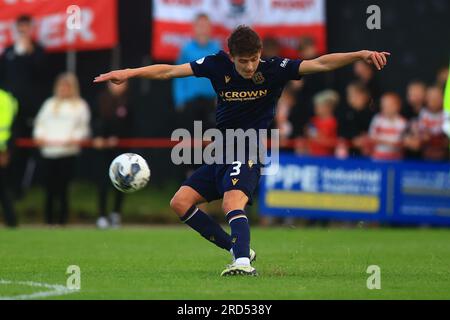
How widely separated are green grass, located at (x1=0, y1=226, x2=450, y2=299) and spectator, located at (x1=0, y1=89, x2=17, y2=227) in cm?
72

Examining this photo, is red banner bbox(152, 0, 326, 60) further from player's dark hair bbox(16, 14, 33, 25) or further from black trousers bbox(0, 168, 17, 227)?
black trousers bbox(0, 168, 17, 227)

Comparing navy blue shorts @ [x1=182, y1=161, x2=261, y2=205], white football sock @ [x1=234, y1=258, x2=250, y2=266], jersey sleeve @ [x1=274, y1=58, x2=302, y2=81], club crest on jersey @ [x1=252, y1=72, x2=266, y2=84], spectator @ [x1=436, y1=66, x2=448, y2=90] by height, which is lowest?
white football sock @ [x1=234, y1=258, x2=250, y2=266]

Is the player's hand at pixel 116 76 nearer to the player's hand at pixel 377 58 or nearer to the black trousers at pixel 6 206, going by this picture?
the player's hand at pixel 377 58

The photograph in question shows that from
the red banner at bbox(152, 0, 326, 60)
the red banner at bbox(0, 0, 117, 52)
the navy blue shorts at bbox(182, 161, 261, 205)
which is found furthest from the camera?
the red banner at bbox(152, 0, 326, 60)

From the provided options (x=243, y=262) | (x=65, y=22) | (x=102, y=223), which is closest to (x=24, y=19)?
(x=65, y=22)

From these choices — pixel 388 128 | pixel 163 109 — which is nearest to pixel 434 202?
pixel 388 128

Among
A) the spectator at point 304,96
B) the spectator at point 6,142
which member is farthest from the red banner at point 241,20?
the spectator at point 6,142

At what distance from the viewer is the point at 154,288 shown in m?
8.70

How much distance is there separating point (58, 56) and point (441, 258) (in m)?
10.5

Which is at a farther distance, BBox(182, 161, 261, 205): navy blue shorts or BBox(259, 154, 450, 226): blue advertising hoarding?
BBox(259, 154, 450, 226): blue advertising hoarding

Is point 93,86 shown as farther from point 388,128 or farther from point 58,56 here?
point 388,128

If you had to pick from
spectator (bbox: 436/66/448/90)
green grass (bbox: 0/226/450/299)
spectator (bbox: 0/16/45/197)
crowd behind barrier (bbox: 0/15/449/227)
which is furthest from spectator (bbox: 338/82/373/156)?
spectator (bbox: 0/16/45/197)

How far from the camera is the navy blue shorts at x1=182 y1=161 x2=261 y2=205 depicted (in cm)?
991

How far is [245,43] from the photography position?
9586 millimetres
